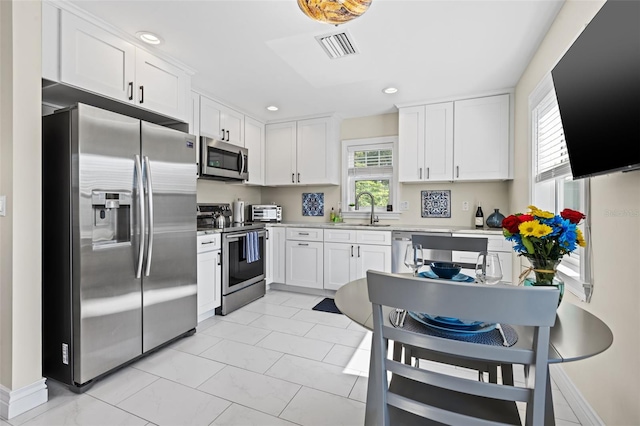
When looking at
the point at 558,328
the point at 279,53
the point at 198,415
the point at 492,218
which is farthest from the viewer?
the point at 492,218

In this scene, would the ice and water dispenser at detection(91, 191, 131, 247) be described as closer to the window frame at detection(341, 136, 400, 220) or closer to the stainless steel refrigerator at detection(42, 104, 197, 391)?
the stainless steel refrigerator at detection(42, 104, 197, 391)

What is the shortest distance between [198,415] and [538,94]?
332 centimetres

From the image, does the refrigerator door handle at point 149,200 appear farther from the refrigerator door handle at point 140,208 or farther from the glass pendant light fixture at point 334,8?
the glass pendant light fixture at point 334,8

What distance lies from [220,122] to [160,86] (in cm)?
109

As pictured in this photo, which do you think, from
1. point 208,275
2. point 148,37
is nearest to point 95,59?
point 148,37

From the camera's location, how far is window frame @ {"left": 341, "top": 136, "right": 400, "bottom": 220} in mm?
4312

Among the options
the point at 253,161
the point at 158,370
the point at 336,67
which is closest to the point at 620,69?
the point at 336,67

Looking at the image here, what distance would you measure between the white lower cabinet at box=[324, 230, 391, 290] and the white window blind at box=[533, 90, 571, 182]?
1.64 metres

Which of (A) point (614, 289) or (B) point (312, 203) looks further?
(B) point (312, 203)

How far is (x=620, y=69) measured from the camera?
3.97 feet

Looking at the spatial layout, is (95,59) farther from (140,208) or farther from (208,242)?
(208,242)

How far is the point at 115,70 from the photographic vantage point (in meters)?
2.33

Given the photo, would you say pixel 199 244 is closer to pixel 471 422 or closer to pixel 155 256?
pixel 155 256

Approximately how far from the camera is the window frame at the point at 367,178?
4312mm
